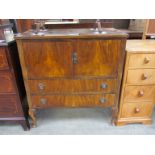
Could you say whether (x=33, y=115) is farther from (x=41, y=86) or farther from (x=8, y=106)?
(x=41, y=86)

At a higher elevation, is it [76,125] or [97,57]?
[97,57]

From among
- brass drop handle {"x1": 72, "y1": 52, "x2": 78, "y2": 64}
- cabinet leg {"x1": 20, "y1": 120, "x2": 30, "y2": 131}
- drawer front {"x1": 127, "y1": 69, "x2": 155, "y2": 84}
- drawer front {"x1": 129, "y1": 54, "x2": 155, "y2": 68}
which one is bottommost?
cabinet leg {"x1": 20, "y1": 120, "x2": 30, "y2": 131}

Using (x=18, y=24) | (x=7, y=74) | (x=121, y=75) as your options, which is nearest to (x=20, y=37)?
(x=7, y=74)

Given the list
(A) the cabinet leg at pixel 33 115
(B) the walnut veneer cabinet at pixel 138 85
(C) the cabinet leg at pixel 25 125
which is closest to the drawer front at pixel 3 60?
(A) the cabinet leg at pixel 33 115

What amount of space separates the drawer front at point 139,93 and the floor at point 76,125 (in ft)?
1.15

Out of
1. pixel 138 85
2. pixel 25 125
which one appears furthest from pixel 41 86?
pixel 138 85

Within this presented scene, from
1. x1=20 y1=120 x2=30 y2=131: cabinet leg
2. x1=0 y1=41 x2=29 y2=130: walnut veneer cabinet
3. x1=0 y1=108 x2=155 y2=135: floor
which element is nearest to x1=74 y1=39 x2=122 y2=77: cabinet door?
x1=0 y1=41 x2=29 y2=130: walnut veneer cabinet

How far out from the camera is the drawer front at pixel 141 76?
1350 millimetres

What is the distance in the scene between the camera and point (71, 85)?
135cm

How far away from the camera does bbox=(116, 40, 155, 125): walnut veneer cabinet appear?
129cm

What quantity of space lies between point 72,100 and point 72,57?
0.45 meters

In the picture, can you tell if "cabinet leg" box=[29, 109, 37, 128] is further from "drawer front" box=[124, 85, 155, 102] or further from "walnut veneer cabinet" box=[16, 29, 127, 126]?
"drawer front" box=[124, 85, 155, 102]

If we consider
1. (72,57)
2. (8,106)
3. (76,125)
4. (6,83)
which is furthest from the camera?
(76,125)

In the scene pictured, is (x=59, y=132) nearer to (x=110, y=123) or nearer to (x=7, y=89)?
(x=110, y=123)
